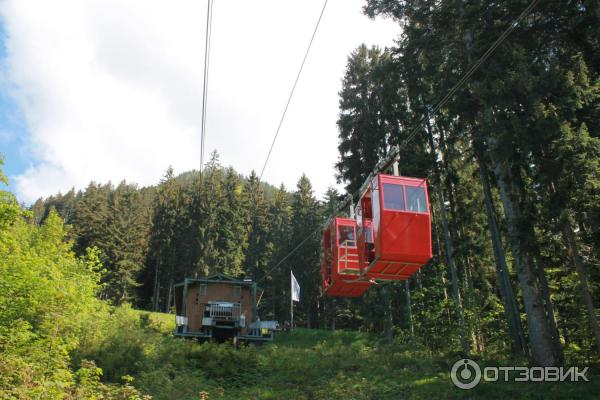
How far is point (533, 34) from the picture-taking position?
16.1 meters

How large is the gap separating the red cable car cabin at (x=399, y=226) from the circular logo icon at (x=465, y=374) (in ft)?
17.0

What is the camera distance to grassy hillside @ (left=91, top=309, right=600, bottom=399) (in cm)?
1427

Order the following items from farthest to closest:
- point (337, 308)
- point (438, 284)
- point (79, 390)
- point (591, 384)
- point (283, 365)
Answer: point (337, 308) → point (438, 284) → point (283, 365) → point (591, 384) → point (79, 390)

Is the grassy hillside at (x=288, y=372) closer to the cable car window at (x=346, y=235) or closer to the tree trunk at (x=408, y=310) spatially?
the tree trunk at (x=408, y=310)

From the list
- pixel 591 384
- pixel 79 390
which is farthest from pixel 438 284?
pixel 79 390

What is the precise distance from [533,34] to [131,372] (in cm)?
1867

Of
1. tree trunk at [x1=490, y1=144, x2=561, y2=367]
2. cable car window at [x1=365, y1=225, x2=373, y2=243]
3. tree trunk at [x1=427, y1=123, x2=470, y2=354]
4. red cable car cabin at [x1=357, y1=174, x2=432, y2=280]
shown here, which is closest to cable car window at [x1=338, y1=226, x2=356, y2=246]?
cable car window at [x1=365, y1=225, x2=373, y2=243]

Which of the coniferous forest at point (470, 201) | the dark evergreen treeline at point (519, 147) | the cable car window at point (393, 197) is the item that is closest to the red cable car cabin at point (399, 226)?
the cable car window at point (393, 197)

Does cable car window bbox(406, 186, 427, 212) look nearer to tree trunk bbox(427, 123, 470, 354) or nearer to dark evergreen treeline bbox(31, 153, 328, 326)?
tree trunk bbox(427, 123, 470, 354)

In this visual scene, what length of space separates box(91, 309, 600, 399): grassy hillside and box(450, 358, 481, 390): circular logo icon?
29 cm

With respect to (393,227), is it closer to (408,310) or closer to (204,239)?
(408,310)

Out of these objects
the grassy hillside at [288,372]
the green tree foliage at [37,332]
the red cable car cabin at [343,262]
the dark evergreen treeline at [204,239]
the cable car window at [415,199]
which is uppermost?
the dark evergreen treeline at [204,239]

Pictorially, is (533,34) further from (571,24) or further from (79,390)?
(79,390)

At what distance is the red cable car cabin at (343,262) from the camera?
14.5 metres
